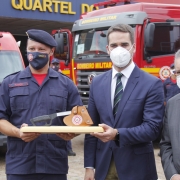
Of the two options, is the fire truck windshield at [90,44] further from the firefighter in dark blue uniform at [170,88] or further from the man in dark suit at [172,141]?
the man in dark suit at [172,141]

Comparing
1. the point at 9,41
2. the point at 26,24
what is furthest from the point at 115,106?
the point at 26,24

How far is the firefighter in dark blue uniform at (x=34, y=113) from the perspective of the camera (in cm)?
308

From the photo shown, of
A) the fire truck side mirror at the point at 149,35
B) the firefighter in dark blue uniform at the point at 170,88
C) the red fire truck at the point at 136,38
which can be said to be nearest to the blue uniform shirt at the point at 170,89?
the firefighter in dark blue uniform at the point at 170,88

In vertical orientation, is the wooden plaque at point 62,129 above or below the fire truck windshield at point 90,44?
below

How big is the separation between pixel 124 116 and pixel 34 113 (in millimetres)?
686

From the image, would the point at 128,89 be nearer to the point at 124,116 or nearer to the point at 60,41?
the point at 124,116

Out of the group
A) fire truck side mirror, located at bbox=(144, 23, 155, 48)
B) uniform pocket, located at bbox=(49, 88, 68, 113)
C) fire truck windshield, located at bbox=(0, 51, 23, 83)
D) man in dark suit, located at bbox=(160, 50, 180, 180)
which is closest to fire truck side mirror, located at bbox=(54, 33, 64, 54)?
fire truck windshield, located at bbox=(0, 51, 23, 83)

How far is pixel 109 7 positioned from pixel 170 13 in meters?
1.50

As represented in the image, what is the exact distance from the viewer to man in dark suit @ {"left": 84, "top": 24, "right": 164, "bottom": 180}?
114 inches

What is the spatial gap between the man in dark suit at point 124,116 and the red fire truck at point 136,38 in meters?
5.28

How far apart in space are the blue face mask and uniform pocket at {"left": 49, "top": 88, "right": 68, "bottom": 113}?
0.21 metres

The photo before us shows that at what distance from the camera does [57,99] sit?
3.15m

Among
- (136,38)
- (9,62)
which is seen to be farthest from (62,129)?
(136,38)

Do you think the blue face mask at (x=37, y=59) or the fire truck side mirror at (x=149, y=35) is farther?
the fire truck side mirror at (x=149, y=35)
